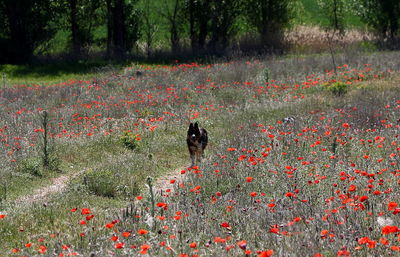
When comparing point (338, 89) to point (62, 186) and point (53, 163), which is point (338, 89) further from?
point (62, 186)

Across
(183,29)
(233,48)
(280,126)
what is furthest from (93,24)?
(280,126)

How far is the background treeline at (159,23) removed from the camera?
3055 centimetres

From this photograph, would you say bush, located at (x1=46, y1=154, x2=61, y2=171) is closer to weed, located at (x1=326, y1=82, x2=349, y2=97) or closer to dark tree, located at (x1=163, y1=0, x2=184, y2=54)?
weed, located at (x1=326, y1=82, x2=349, y2=97)

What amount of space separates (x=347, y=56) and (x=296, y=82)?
6.21m

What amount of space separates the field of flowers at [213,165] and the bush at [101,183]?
0.07 ft

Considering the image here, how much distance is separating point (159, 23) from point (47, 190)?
90.6 feet

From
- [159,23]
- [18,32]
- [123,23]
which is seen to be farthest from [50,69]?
[159,23]

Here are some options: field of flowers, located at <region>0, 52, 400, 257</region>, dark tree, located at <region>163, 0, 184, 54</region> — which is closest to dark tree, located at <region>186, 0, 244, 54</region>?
dark tree, located at <region>163, 0, 184, 54</region>

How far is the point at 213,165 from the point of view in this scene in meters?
8.04

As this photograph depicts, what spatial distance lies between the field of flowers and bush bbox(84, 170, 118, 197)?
2cm

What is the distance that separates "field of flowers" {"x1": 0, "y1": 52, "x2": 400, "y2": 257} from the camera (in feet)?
16.1

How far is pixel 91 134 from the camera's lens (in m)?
11.6


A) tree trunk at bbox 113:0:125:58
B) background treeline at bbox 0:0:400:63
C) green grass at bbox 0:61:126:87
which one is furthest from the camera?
tree trunk at bbox 113:0:125:58

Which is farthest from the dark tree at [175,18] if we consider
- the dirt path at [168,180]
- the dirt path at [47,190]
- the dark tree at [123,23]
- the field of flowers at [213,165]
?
the dirt path at [47,190]
